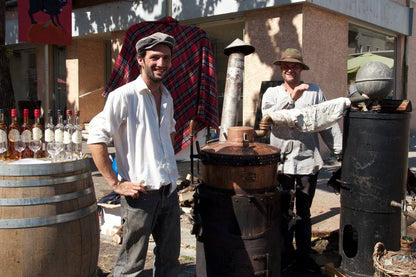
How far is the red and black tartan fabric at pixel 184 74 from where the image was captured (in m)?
5.64

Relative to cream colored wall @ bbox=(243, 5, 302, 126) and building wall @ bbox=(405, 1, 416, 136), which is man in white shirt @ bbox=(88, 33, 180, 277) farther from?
building wall @ bbox=(405, 1, 416, 136)

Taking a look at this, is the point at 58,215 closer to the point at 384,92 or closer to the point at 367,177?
the point at 367,177

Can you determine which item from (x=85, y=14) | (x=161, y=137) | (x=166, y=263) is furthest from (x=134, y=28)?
(x=85, y=14)

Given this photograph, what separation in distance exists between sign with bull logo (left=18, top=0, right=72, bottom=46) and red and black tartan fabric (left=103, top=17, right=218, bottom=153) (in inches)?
130

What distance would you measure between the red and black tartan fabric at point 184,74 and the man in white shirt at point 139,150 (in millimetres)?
2968

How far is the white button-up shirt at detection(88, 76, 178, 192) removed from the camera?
252 cm

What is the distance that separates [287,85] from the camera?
3854 mm

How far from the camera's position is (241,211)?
114 inches

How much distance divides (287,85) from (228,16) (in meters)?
5.96

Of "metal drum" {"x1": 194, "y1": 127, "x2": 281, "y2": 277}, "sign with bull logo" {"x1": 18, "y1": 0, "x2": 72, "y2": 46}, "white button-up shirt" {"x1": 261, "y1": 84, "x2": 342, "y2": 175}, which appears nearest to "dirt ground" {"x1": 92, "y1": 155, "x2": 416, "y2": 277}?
"metal drum" {"x1": 194, "y1": 127, "x2": 281, "y2": 277}

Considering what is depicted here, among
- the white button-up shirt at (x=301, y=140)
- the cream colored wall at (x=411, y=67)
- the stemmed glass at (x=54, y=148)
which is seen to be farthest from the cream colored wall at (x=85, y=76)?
the white button-up shirt at (x=301, y=140)

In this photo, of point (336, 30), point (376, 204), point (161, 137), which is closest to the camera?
point (161, 137)

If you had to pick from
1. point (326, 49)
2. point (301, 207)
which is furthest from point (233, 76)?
point (326, 49)

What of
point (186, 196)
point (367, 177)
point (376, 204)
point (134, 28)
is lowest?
point (186, 196)
